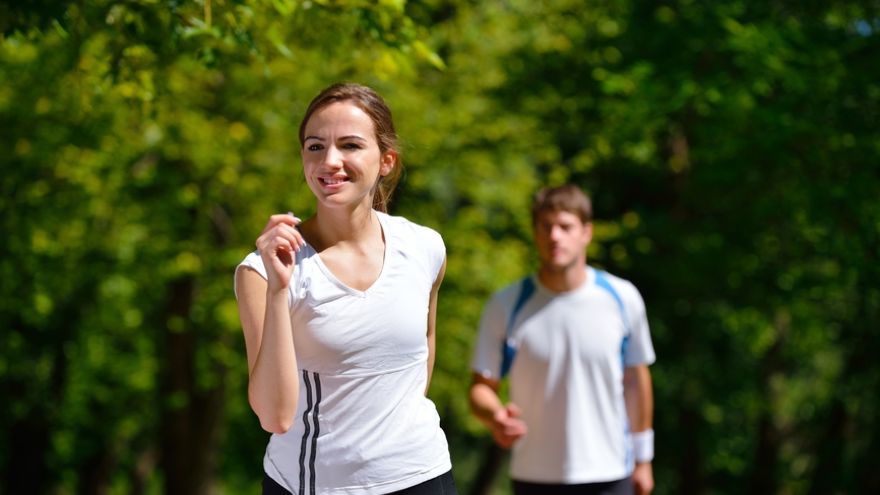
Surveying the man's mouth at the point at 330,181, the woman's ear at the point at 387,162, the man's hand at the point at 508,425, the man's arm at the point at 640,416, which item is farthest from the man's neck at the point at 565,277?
the man's mouth at the point at 330,181

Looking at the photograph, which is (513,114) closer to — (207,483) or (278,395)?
(207,483)

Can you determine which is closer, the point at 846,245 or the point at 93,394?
the point at 846,245

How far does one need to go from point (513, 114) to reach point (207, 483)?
6.07 metres

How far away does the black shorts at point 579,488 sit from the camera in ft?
16.5

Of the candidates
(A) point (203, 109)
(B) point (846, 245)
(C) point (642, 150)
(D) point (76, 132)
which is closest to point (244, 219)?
(A) point (203, 109)

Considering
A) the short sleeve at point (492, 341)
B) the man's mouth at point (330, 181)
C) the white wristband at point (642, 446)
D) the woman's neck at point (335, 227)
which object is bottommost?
the white wristband at point (642, 446)

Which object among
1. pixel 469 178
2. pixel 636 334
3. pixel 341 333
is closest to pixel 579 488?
pixel 636 334

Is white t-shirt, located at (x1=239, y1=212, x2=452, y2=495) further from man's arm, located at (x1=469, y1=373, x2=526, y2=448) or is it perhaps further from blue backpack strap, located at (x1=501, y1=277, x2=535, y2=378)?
blue backpack strap, located at (x1=501, y1=277, x2=535, y2=378)

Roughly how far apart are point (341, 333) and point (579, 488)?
245cm

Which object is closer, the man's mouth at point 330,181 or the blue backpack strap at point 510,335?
the man's mouth at point 330,181

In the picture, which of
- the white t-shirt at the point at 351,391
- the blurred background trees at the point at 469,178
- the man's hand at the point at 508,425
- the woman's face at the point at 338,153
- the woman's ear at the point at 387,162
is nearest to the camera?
the white t-shirt at the point at 351,391

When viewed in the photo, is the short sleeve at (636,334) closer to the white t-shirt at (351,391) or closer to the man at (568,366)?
the man at (568,366)

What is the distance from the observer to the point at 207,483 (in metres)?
15.4

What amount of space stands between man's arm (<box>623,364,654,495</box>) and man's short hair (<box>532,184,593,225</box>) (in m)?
0.71
